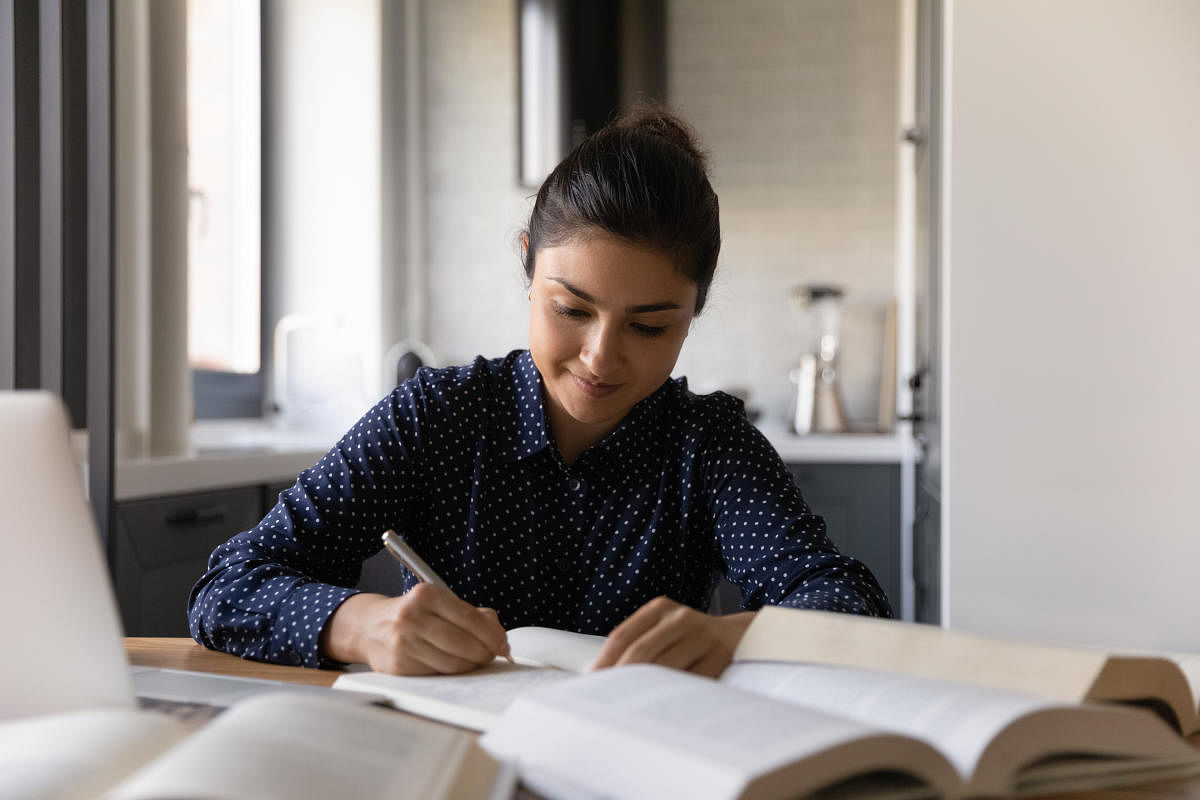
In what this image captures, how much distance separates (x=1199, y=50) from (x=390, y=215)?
2804 mm

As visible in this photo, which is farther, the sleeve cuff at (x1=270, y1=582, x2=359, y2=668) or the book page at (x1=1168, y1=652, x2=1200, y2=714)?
the sleeve cuff at (x1=270, y1=582, x2=359, y2=668)

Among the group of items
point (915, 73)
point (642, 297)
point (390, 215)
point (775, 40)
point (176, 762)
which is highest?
point (775, 40)

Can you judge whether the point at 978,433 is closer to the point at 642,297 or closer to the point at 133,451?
the point at 642,297

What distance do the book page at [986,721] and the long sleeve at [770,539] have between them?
39cm

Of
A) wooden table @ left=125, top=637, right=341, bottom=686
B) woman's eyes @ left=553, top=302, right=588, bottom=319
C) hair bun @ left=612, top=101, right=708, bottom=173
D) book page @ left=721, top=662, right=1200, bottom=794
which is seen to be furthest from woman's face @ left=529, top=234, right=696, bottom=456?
book page @ left=721, top=662, right=1200, bottom=794

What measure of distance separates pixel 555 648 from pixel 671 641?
0.17 m

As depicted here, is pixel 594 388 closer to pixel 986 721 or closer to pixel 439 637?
pixel 439 637

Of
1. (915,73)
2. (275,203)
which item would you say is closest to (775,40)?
(915,73)

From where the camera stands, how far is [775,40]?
4.07 metres

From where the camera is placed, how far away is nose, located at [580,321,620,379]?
1.28 metres

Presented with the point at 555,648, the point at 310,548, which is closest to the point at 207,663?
the point at 310,548

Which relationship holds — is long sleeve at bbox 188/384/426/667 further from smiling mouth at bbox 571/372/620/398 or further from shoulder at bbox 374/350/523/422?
smiling mouth at bbox 571/372/620/398

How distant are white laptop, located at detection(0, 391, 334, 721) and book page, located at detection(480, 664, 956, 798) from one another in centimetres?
26

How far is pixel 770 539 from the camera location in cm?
133
